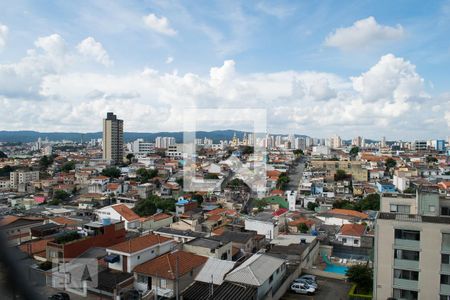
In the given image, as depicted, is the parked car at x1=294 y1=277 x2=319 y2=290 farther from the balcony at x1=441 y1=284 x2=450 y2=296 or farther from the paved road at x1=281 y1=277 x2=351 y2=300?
the balcony at x1=441 y1=284 x2=450 y2=296

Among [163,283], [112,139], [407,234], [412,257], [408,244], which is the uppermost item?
[112,139]

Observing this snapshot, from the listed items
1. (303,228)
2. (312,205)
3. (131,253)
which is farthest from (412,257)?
(312,205)

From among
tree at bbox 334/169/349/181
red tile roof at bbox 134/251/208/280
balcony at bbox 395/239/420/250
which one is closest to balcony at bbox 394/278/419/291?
balcony at bbox 395/239/420/250

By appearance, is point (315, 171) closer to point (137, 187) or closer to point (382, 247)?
point (137, 187)

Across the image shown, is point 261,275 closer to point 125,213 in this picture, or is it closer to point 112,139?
point 125,213

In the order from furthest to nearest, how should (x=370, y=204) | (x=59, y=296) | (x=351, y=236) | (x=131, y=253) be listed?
(x=370, y=204) < (x=351, y=236) < (x=131, y=253) < (x=59, y=296)

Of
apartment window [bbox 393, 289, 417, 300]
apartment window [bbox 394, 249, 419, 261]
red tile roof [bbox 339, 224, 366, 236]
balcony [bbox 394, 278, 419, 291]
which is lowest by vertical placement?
red tile roof [bbox 339, 224, 366, 236]
